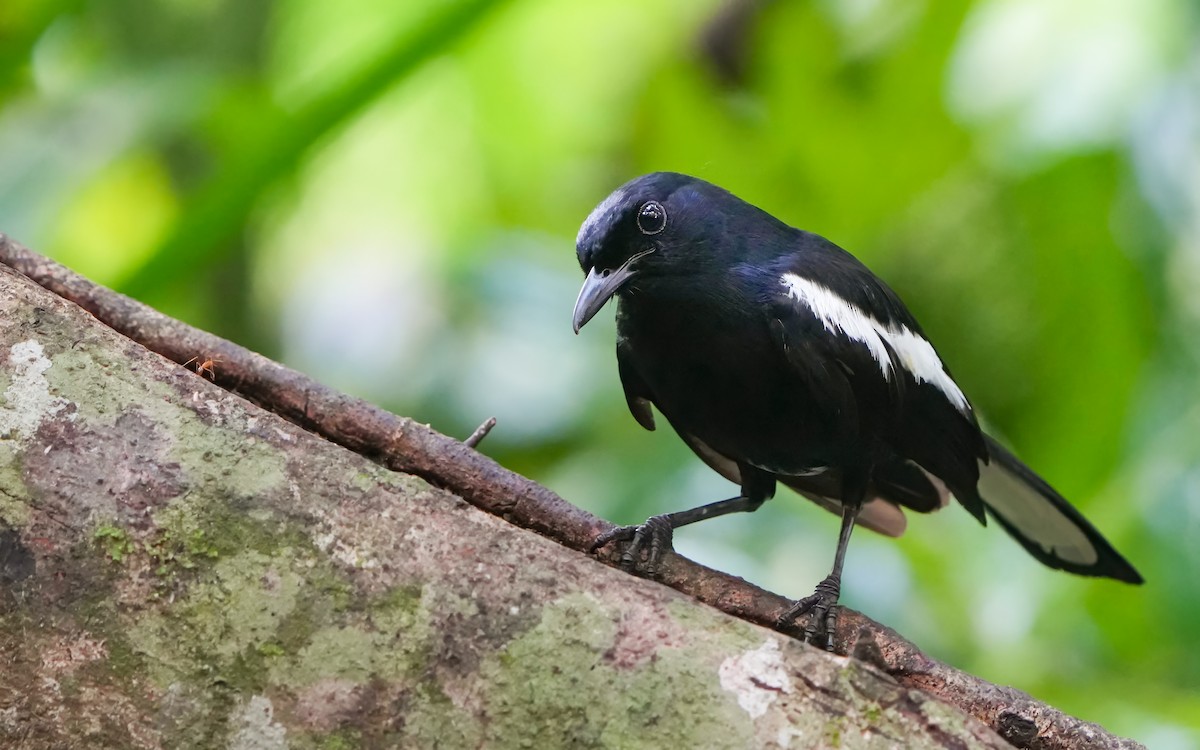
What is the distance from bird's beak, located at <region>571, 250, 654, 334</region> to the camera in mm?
2680

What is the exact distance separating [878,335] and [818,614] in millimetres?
795

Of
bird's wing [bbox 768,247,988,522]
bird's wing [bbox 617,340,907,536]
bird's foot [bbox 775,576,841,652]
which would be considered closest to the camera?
bird's foot [bbox 775,576,841,652]

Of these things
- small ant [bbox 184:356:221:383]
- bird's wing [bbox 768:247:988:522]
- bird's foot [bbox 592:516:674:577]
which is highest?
bird's wing [bbox 768:247:988:522]

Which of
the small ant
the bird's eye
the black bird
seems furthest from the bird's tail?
the small ant

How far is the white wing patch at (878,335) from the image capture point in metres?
2.68

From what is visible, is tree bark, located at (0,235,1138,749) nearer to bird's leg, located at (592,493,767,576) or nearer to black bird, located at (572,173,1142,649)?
bird's leg, located at (592,493,767,576)

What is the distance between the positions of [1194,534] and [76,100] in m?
4.34

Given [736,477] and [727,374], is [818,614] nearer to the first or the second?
[727,374]

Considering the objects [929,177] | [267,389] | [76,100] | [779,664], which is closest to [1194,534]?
[929,177]

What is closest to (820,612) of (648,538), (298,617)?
(648,538)

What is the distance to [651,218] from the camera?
2.83 meters

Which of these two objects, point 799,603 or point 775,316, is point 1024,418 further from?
point 799,603

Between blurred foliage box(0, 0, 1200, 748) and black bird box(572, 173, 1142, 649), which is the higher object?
blurred foliage box(0, 0, 1200, 748)

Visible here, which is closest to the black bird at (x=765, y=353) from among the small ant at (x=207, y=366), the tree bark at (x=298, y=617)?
the tree bark at (x=298, y=617)
